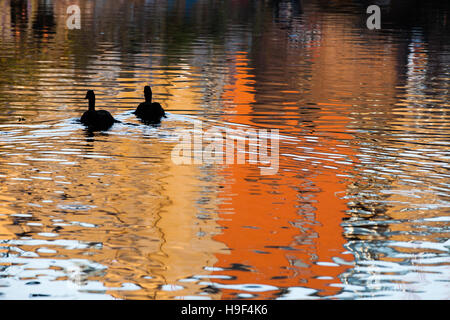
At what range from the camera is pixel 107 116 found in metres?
23.7

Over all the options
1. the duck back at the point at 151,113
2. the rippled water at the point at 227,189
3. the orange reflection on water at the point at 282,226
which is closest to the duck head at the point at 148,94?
the rippled water at the point at 227,189

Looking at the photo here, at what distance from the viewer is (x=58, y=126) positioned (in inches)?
944

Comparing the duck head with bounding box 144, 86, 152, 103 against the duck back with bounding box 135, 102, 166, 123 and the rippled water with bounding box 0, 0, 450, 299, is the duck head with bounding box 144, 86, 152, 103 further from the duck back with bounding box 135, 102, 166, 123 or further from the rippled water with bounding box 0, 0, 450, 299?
the duck back with bounding box 135, 102, 166, 123

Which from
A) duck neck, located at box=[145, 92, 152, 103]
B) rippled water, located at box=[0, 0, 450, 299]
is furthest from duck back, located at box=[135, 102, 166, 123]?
duck neck, located at box=[145, 92, 152, 103]

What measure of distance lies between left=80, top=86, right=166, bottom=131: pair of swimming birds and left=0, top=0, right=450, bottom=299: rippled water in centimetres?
31

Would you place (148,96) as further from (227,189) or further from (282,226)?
(282,226)

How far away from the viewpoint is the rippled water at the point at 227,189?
12375 millimetres

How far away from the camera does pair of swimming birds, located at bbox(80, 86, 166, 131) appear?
23500mm

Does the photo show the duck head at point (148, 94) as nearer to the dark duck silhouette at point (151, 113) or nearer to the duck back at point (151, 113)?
the dark duck silhouette at point (151, 113)

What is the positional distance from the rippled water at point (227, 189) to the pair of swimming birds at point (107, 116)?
0.31m

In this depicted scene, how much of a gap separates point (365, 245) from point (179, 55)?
36.3m

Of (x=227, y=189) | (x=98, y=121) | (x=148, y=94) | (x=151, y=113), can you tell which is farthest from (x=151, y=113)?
(x=227, y=189)
